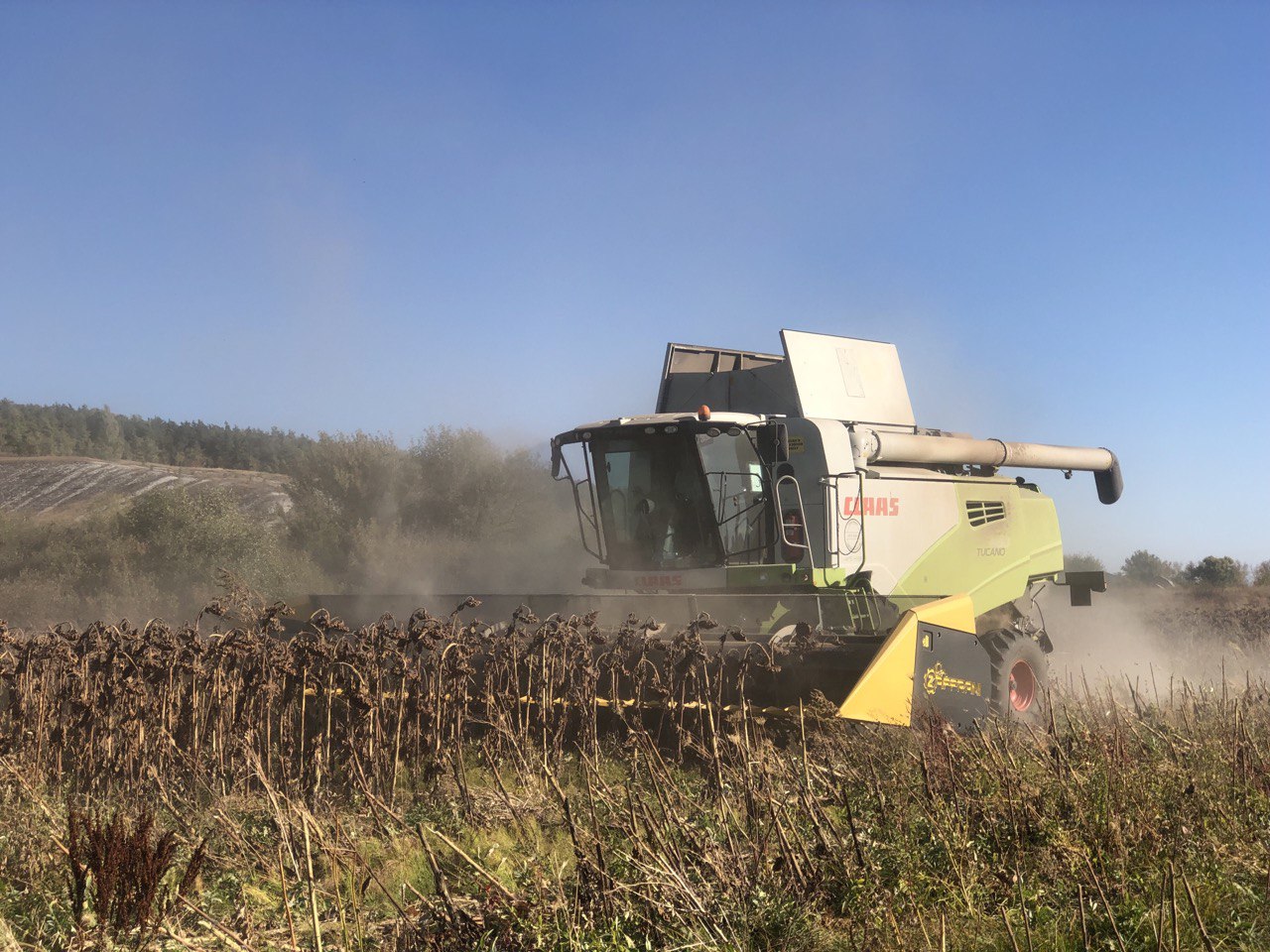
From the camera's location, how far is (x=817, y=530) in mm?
8656

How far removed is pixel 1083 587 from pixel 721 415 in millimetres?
5731

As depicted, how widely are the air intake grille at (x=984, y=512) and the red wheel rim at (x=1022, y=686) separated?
172 cm

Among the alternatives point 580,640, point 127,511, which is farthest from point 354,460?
point 580,640

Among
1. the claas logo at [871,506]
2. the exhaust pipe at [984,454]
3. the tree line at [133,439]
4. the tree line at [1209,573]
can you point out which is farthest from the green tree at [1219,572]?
the tree line at [133,439]

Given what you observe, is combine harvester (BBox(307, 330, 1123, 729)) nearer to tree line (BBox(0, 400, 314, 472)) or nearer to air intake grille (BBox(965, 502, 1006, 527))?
air intake grille (BBox(965, 502, 1006, 527))

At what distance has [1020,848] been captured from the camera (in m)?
3.73

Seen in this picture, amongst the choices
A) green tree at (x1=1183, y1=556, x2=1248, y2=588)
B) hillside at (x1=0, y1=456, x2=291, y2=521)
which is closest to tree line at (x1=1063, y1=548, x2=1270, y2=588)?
green tree at (x1=1183, y1=556, x2=1248, y2=588)

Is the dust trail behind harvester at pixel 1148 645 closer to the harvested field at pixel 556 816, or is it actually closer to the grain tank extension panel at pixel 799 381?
the grain tank extension panel at pixel 799 381

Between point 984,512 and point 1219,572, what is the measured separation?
17170mm

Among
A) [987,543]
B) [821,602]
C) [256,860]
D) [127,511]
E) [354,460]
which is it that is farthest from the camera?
[354,460]

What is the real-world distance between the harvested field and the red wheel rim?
202 cm

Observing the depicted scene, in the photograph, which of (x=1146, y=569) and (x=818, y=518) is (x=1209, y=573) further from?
(x=818, y=518)

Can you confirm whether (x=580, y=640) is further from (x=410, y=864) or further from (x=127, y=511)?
(x=127, y=511)

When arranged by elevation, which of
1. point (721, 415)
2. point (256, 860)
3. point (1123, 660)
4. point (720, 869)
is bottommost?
point (1123, 660)
